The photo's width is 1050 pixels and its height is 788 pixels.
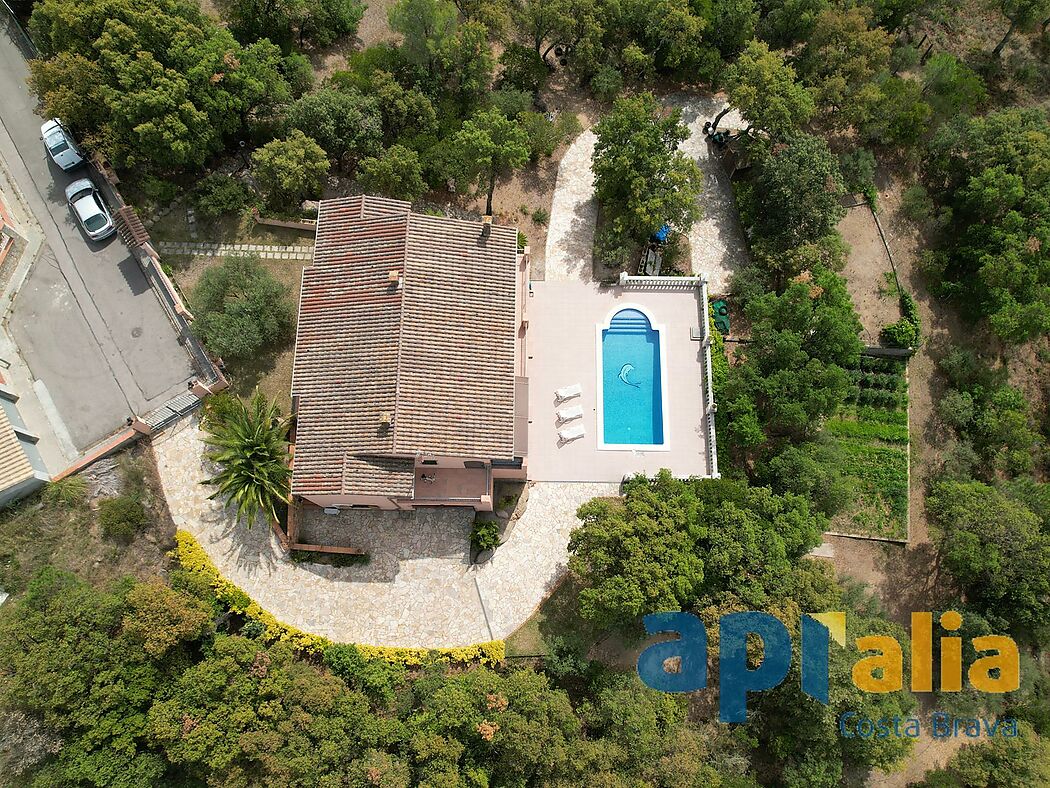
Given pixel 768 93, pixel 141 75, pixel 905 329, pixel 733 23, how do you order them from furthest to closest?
pixel 733 23 < pixel 905 329 < pixel 768 93 < pixel 141 75

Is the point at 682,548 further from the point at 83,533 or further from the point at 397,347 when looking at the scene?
the point at 83,533

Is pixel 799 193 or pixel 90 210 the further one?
pixel 799 193

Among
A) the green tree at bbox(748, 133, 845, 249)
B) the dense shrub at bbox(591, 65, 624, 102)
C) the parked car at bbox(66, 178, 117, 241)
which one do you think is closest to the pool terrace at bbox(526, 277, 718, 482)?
the green tree at bbox(748, 133, 845, 249)

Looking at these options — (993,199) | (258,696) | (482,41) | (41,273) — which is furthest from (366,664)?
(993,199)

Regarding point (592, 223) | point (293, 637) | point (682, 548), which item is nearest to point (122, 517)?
point (293, 637)

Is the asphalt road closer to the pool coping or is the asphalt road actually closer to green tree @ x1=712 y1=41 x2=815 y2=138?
the pool coping
